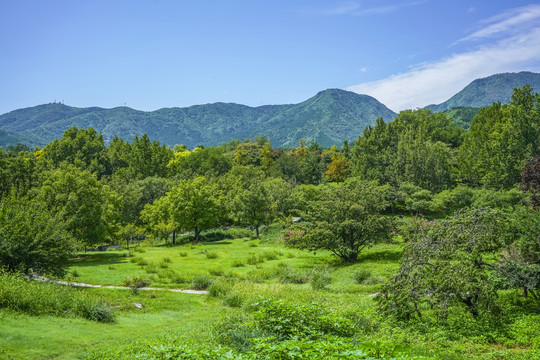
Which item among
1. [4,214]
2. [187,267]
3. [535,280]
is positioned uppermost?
[4,214]

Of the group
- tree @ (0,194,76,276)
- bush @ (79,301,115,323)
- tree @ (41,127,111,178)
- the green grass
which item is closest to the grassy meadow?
the green grass

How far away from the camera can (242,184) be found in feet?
205

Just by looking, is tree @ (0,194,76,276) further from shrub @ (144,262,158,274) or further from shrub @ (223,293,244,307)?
shrub @ (223,293,244,307)

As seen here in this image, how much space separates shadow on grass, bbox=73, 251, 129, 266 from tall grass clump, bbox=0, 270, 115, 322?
47.7 ft

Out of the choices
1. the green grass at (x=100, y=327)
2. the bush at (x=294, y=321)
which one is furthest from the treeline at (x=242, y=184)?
the bush at (x=294, y=321)

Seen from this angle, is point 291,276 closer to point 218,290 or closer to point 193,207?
point 218,290

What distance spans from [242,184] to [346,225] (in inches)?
1549

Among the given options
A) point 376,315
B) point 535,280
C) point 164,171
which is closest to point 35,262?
point 376,315

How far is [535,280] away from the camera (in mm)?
11617

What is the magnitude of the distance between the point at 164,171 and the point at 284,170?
25.3 m

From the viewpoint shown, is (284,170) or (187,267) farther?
(284,170)

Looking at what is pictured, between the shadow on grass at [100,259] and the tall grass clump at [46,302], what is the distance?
14.6m

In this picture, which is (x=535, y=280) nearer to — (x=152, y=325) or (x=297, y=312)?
(x=297, y=312)

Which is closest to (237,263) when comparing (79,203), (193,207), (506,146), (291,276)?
(291,276)
